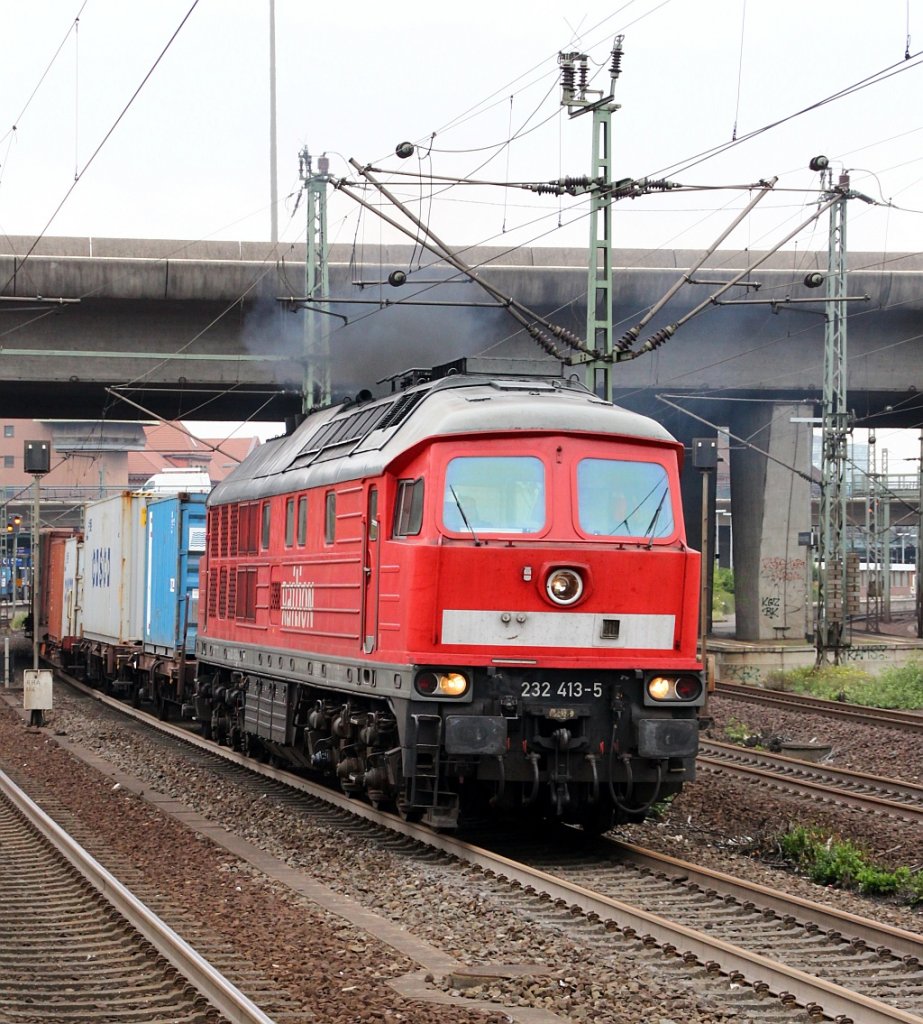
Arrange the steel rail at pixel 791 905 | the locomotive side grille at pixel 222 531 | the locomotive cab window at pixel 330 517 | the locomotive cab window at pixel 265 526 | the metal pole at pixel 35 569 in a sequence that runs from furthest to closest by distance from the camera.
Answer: the metal pole at pixel 35 569 → the locomotive side grille at pixel 222 531 → the locomotive cab window at pixel 265 526 → the locomotive cab window at pixel 330 517 → the steel rail at pixel 791 905

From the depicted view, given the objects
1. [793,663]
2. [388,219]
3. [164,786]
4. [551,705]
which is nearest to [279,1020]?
[551,705]

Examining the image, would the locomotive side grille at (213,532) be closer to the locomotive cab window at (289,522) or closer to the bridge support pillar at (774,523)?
the locomotive cab window at (289,522)

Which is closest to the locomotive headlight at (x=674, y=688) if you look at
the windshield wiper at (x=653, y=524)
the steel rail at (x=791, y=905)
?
the windshield wiper at (x=653, y=524)

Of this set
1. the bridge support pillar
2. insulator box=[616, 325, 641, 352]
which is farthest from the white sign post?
the bridge support pillar

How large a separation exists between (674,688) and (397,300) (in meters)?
20.6

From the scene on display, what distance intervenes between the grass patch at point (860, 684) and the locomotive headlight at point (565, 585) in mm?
16272

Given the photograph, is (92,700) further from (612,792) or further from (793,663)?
(612,792)

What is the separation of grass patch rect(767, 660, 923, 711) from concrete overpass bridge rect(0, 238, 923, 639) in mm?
5098

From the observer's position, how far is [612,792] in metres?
11.3

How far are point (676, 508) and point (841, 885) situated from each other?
3.12 metres


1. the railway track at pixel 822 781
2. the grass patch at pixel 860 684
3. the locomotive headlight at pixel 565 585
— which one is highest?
the locomotive headlight at pixel 565 585

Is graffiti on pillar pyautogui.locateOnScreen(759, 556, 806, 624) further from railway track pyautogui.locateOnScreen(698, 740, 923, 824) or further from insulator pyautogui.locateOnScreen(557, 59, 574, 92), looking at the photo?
insulator pyautogui.locateOnScreen(557, 59, 574, 92)

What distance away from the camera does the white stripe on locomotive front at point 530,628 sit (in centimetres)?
1113

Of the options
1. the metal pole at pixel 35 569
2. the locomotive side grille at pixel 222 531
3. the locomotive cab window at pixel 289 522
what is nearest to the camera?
the locomotive cab window at pixel 289 522
